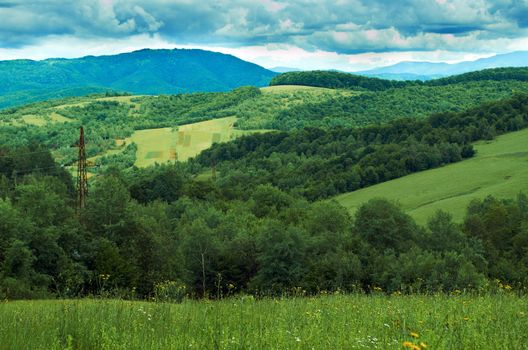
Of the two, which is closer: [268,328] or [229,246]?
[268,328]

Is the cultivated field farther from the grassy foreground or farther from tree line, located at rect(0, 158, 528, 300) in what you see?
the grassy foreground

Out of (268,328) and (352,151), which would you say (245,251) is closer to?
(268,328)

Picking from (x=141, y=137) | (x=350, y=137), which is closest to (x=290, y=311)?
(x=350, y=137)

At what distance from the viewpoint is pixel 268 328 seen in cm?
797

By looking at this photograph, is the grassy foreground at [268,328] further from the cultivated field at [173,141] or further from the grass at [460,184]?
the cultivated field at [173,141]

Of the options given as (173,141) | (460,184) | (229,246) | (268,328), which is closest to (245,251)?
(229,246)

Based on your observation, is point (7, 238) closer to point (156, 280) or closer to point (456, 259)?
point (156, 280)

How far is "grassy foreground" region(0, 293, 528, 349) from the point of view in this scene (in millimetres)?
6734

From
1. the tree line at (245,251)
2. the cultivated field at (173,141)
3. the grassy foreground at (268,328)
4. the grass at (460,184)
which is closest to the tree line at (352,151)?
the grass at (460,184)

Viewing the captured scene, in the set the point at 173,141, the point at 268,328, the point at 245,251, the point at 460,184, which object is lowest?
the point at 245,251

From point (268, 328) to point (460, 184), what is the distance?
90311mm

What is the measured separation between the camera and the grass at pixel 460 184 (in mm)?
80875

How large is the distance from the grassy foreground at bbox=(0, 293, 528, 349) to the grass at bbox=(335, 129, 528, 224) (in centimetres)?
6736

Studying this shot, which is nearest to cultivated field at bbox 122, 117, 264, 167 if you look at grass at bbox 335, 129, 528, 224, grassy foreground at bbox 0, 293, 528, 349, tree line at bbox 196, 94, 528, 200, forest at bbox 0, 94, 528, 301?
tree line at bbox 196, 94, 528, 200
